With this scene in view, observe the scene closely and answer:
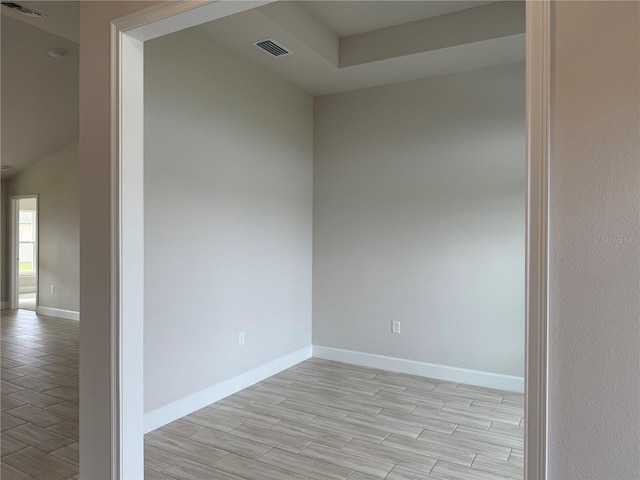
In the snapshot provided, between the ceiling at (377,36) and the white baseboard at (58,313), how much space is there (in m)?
5.42

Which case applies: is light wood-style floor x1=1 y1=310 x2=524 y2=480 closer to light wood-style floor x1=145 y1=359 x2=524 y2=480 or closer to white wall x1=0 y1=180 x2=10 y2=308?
light wood-style floor x1=145 y1=359 x2=524 y2=480

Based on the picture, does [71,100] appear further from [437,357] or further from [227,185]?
[437,357]

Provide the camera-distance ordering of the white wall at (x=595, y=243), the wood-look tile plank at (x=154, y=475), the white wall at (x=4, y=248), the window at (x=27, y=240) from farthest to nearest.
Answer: the window at (x=27, y=240) → the white wall at (x=4, y=248) → the wood-look tile plank at (x=154, y=475) → the white wall at (x=595, y=243)

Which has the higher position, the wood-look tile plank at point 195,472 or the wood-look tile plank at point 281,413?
the wood-look tile plank at point 281,413

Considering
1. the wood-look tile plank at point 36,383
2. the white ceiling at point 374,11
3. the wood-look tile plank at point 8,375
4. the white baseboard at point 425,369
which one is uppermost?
the white ceiling at point 374,11

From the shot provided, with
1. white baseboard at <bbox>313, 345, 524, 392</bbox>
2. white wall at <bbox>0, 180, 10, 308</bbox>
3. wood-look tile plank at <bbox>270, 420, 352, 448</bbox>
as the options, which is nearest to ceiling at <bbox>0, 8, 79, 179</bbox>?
white wall at <bbox>0, 180, 10, 308</bbox>

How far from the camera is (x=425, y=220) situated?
4215 millimetres

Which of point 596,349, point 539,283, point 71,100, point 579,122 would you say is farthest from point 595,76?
point 71,100

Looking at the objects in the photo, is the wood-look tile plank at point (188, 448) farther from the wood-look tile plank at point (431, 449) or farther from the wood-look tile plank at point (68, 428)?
the wood-look tile plank at point (431, 449)

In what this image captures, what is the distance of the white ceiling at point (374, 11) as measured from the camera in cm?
332

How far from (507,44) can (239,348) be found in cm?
340

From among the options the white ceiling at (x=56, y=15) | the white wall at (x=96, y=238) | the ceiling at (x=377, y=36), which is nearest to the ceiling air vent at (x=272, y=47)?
the ceiling at (x=377, y=36)

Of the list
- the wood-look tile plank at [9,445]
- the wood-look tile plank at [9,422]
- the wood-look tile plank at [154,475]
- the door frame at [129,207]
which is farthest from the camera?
the wood-look tile plank at [9,422]

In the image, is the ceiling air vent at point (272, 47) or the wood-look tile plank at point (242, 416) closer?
the wood-look tile plank at point (242, 416)
